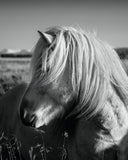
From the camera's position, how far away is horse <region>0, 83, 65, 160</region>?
13.1ft

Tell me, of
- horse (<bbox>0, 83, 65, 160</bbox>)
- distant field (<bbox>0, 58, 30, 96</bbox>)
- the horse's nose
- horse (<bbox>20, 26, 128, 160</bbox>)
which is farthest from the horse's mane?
horse (<bbox>0, 83, 65, 160</bbox>)

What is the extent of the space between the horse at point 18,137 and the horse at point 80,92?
0.60 meters

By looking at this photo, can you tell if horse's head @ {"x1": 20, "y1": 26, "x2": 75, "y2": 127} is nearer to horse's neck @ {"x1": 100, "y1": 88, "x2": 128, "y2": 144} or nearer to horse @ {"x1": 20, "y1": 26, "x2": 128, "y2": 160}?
horse @ {"x1": 20, "y1": 26, "x2": 128, "y2": 160}

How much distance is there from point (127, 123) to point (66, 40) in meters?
0.86

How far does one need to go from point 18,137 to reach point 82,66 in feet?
6.27

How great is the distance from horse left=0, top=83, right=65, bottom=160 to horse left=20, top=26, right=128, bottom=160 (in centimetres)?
60

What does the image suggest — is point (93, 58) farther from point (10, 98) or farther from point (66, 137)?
point (10, 98)

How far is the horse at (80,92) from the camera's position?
2.93 meters

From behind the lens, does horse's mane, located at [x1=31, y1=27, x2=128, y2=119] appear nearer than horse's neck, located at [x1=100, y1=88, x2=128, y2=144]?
Yes

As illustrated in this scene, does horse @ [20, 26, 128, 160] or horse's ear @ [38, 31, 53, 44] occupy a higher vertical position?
horse's ear @ [38, 31, 53, 44]

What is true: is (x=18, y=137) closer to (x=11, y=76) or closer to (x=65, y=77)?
(x=65, y=77)

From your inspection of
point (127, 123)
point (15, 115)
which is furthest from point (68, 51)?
point (15, 115)

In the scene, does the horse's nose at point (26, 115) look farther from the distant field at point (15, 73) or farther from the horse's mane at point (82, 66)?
the distant field at point (15, 73)

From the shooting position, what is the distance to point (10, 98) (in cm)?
511
